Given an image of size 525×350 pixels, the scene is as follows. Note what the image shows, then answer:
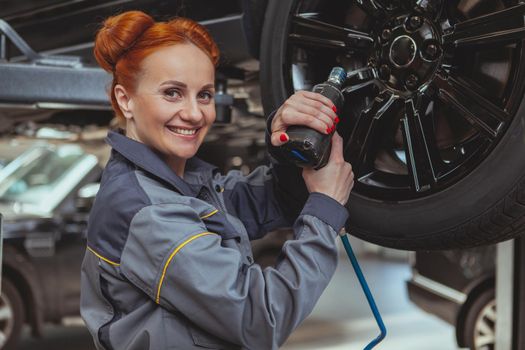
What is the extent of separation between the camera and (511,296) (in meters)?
2.19

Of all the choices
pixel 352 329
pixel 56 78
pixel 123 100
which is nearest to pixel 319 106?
pixel 123 100

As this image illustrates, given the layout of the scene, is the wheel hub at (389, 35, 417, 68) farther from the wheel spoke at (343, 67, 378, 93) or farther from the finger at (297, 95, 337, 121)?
the finger at (297, 95, 337, 121)

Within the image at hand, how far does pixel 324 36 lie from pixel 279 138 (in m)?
0.29

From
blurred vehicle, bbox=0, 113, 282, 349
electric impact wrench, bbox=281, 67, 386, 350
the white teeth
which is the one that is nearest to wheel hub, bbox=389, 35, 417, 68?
electric impact wrench, bbox=281, 67, 386, 350

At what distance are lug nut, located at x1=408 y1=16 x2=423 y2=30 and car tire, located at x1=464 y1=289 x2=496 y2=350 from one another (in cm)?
196

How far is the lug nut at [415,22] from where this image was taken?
1.08 metres

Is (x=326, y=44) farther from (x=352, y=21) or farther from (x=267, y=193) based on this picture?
(x=267, y=193)

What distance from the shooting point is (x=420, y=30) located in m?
1.08

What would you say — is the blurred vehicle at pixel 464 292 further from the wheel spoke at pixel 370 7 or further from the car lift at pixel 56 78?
the wheel spoke at pixel 370 7

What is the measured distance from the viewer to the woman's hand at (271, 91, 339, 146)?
0.96m

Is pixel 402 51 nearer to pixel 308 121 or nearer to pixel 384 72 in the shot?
pixel 384 72

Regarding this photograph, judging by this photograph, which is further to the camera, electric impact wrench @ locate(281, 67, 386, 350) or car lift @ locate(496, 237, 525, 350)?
car lift @ locate(496, 237, 525, 350)

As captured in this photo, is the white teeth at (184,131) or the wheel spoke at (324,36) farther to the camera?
the wheel spoke at (324,36)

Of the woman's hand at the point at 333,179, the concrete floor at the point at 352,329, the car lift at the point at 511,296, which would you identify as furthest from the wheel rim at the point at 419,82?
the concrete floor at the point at 352,329
